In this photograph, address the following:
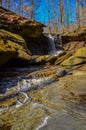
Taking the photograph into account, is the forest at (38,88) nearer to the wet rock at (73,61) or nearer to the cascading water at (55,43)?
the wet rock at (73,61)

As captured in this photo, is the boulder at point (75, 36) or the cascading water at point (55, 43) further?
the boulder at point (75, 36)

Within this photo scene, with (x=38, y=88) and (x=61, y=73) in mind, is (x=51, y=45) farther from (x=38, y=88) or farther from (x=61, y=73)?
(x=38, y=88)

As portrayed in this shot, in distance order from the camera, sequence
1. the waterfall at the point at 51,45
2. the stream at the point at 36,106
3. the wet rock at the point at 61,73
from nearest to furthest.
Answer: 1. the stream at the point at 36,106
2. the wet rock at the point at 61,73
3. the waterfall at the point at 51,45

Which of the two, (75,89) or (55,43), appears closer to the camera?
(75,89)

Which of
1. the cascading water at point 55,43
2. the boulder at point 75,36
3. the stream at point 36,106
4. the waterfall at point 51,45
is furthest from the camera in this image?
the boulder at point 75,36

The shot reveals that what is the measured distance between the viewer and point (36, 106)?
24.6 ft

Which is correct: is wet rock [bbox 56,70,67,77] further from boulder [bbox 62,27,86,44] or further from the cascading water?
boulder [bbox 62,27,86,44]

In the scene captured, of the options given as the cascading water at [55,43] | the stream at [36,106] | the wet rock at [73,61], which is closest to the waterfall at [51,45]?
the cascading water at [55,43]

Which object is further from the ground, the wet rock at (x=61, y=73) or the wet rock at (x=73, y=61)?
the wet rock at (x=73, y=61)

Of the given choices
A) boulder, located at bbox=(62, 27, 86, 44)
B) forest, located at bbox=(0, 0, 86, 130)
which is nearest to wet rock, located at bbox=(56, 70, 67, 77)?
forest, located at bbox=(0, 0, 86, 130)

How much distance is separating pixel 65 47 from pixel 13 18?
25.8 feet

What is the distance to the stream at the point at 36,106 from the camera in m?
5.96

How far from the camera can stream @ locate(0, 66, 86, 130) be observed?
5.96 meters

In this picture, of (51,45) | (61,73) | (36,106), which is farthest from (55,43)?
(36,106)
